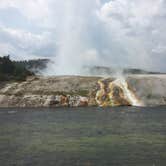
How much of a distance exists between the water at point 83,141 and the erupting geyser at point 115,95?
28772 mm

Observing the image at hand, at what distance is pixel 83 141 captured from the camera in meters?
45.1

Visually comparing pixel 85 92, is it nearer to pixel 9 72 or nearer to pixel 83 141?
pixel 9 72

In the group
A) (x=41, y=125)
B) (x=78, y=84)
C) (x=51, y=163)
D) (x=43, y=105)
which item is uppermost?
(x=78, y=84)

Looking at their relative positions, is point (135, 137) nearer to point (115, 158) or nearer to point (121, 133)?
point (121, 133)

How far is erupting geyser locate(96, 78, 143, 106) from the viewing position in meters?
98.0

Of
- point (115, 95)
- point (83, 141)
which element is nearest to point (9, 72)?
point (115, 95)

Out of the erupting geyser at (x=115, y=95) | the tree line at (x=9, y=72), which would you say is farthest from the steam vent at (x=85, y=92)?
the tree line at (x=9, y=72)

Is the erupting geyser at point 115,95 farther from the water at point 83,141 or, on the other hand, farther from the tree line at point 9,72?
the tree line at point 9,72

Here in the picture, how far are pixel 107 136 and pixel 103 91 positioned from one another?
5625cm

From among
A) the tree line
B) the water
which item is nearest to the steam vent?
the tree line

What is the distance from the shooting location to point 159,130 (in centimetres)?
5341

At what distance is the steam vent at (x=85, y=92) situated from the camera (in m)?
98.6

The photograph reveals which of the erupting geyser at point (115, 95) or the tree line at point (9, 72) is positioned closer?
the erupting geyser at point (115, 95)

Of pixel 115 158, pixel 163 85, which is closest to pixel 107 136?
pixel 115 158
